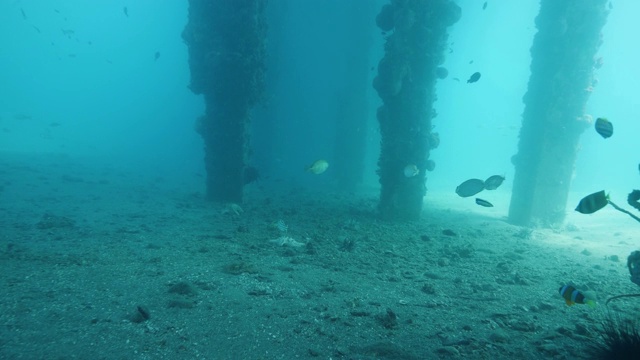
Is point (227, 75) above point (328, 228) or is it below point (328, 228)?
above

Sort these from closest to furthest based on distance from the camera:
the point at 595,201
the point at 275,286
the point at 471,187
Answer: the point at 595,201
the point at 275,286
the point at 471,187

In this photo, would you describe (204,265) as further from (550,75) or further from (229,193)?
(550,75)

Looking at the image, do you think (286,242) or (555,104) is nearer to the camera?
(286,242)

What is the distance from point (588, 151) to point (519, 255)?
43.3 m

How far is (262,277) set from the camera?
695 cm

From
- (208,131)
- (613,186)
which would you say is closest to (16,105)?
(208,131)

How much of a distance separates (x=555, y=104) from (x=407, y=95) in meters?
8.11

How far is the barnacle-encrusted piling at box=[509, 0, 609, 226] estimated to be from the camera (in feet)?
53.8

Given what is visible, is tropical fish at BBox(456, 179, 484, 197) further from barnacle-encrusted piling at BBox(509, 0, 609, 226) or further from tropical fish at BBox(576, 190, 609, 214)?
barnacle-encrusted piling at BBox(509, 0, 609, 226)

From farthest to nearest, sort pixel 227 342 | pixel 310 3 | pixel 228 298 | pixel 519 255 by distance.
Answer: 1. pixel 310 3
2. pixel 519 255
3. pixel 228 298
4. pixel 227 342

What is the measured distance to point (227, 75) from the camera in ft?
48.3

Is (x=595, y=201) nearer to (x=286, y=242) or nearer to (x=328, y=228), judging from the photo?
(x=286, y=242)

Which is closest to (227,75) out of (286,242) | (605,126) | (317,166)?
(317,166)

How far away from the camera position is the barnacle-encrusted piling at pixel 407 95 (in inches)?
566
